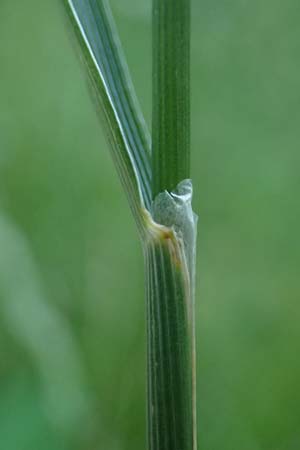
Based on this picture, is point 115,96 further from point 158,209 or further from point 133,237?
point 133,237

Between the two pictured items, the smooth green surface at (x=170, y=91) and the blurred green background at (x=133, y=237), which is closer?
the smooth green surface at (x=170, y=91)

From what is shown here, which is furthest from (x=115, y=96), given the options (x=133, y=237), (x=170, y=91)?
(x=133, y=237)

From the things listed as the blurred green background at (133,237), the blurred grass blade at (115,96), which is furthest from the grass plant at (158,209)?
the blurred green background at (133,237)

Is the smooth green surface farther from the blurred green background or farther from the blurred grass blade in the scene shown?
the blurred green background

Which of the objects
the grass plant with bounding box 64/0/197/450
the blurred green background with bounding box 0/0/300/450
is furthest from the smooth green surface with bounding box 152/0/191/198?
the blurred green background with bounding box 0/0/300/450

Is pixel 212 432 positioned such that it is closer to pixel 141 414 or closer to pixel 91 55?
pixel 141 414

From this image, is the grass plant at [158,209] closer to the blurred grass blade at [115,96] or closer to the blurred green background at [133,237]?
the blurred grass blade at [115,96]
